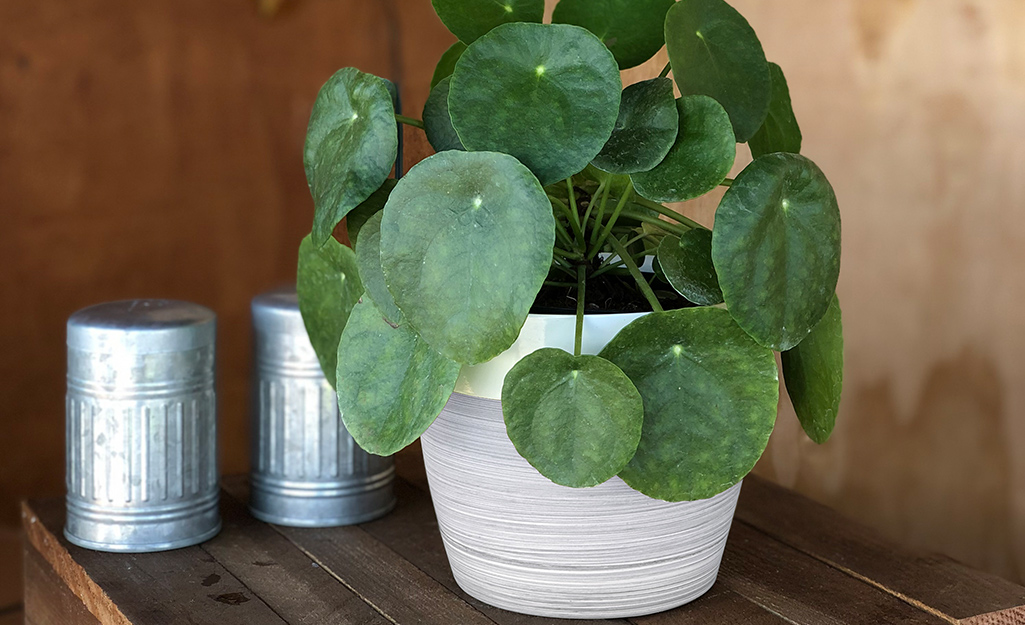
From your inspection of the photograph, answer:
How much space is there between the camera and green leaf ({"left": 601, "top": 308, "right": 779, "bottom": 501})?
26.5 inches

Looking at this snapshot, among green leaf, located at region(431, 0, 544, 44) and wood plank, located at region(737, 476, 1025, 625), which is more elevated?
green leaf, located at region(431, 0, 544, 44)

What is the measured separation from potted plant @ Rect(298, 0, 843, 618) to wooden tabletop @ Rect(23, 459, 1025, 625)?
0.19ft

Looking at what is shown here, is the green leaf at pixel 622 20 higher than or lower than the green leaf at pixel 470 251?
higher

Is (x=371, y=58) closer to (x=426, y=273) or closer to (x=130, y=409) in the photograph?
(x=130, y=409)

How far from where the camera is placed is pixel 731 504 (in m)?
0.80

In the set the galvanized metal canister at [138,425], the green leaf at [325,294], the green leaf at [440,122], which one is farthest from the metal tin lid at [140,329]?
the green leaf at [440,122]

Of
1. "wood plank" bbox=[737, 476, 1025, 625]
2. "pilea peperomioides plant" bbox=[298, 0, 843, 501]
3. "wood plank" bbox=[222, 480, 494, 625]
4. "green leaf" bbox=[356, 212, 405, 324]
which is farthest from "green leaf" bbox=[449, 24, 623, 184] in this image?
"wood plank" bbox=[737, 476, 1025, 625]

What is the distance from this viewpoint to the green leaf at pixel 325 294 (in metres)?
0.87

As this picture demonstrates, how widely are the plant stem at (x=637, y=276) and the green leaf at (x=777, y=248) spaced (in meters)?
0.08

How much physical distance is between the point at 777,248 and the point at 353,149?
29 centimetres

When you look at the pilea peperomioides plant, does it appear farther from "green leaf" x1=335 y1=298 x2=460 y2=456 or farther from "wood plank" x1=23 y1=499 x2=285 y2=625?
"wood plank" x1=23 y1=499 x2=285 y2=625

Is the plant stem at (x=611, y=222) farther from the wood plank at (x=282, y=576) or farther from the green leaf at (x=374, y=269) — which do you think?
the wood plank at (x=282, y=576)

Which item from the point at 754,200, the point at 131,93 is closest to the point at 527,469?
the point at 754,200

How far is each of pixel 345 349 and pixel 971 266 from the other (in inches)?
32.1
